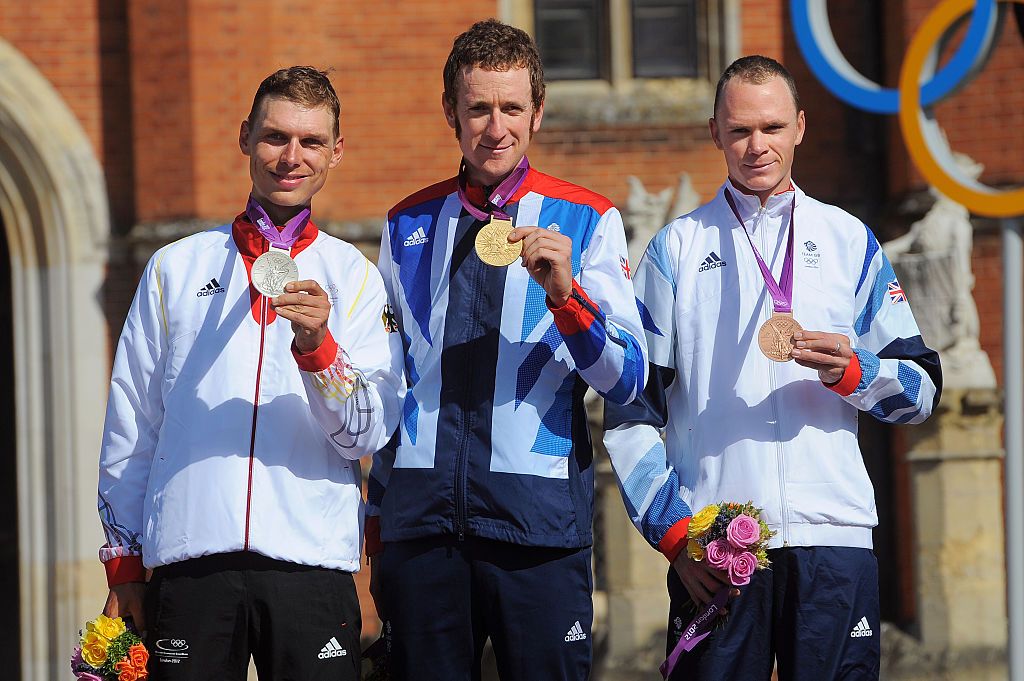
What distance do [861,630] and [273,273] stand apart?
68.4 inches

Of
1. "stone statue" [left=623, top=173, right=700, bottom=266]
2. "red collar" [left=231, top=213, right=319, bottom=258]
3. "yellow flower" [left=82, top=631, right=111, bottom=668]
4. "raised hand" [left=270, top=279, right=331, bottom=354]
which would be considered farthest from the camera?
"stone statue" [left=623, top=173, right=700, bottom=266]

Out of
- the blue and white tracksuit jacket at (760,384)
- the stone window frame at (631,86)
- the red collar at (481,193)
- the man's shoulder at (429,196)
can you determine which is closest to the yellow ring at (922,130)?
the blue and white tracksuit jacket at (760,384)

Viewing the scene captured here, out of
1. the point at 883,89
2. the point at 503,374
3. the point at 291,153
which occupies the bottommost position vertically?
the point at 503,374

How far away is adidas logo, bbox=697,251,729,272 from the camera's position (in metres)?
3.81

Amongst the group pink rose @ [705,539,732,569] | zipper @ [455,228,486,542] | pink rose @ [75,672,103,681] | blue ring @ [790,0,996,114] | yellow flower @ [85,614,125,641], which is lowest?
pink rose @ [75,672,103,681]

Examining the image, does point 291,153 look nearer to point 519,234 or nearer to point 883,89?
point 519,234

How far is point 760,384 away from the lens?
3.69 metres

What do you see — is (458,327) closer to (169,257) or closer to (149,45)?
(169,257)

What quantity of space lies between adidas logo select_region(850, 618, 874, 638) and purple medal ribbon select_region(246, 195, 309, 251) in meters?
1.76

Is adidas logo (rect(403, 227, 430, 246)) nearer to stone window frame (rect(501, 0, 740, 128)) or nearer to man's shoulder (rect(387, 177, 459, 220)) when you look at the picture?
man's shoulder (rect(387, 177, 459, 220))

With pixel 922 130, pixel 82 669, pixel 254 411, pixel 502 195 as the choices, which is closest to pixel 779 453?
pixel 502 195

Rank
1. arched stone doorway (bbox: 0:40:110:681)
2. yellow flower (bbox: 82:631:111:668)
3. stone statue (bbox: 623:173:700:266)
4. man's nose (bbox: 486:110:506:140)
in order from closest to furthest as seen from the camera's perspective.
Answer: yellow flower (bbox: 82:631:111:668) → man's nose (bbox: 486:110:506:140) → stone statue (bbox: 623:173:700:266) → arched stone doorway (bbox: 0:40:110:681)

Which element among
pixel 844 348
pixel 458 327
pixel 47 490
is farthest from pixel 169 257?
pixel 47 490

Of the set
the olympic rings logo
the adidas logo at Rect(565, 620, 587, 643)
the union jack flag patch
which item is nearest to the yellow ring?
the olympic rings logo
